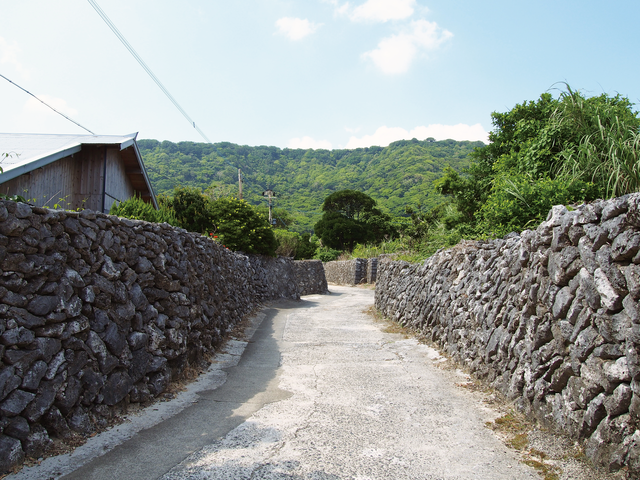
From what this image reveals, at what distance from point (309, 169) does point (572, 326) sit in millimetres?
89487

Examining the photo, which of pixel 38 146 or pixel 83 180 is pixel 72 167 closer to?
pixel 83 180

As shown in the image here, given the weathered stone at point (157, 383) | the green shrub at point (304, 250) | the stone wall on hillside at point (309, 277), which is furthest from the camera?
the green shrub at point (304, 250)

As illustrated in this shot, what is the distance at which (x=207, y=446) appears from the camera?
4.08m

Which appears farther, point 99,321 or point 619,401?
point 99,321

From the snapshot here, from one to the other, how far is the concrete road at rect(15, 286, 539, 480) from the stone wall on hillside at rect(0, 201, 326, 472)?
409 millimetres

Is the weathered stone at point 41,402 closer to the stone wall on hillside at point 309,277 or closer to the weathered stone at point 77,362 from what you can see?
the weathered stone at point 77,362

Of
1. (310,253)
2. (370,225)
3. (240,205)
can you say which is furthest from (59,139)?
(370,225)

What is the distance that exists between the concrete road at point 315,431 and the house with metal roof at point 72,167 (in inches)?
244

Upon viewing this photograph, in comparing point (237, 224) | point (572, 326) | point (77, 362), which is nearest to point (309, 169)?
point (237, 224)

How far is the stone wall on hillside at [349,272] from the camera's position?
108 ft

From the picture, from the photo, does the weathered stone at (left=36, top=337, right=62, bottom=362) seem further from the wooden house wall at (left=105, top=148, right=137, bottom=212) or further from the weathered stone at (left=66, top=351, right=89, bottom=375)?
the wooden house wall at (left=105, top=148, right=137, bottom=212)

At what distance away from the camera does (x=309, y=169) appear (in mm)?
91875

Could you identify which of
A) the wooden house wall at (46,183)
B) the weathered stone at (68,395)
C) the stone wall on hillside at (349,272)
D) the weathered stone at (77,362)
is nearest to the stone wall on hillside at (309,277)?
the stone wall on hillside at (349,272)

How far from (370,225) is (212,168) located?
31.0m
